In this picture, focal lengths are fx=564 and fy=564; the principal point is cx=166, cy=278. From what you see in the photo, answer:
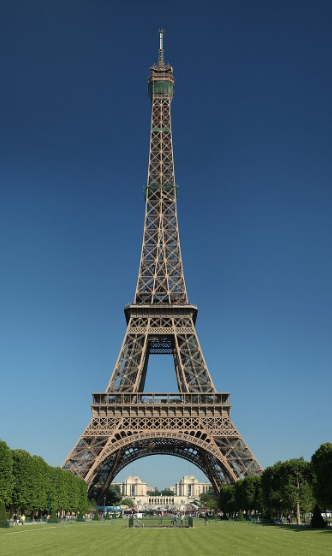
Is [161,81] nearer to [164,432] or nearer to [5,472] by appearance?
[164,432]

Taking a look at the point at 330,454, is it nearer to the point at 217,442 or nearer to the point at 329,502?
the point at 329,502

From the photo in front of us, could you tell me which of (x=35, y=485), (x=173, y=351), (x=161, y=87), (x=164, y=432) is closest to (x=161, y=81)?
(x=161, y=87)

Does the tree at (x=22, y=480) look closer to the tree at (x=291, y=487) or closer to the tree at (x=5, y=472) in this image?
the tree at (x=5, y=472)

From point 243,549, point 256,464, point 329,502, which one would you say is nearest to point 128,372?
point 256,464

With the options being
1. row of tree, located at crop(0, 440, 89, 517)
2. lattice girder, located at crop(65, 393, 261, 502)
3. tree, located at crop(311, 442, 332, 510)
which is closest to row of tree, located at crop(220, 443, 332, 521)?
tree, located at crop(311, 442, 332, 510)

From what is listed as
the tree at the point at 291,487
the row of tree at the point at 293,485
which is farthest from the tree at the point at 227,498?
the tree at the point at 291,487

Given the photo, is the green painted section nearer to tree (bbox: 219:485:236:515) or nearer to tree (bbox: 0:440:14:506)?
tree (bbox: 219:485:236:515)

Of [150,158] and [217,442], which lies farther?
[150,158]
